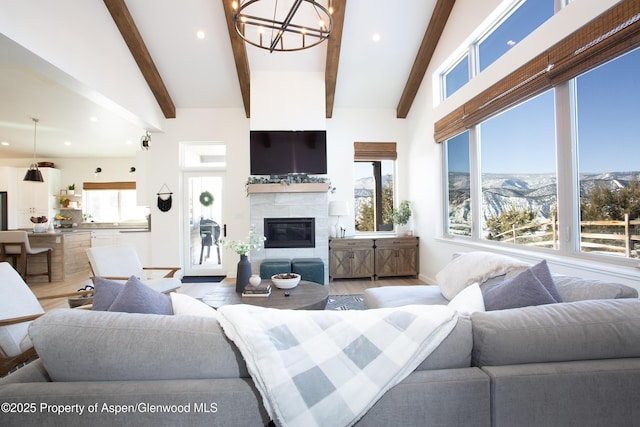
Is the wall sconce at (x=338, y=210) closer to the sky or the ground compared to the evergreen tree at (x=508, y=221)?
closer to the sky

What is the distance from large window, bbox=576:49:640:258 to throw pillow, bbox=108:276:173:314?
307 centimetres

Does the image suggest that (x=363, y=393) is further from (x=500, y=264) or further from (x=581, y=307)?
(x=500, y=264)

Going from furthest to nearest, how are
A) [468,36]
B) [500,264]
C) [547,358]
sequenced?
[468,36]
[500,264]
[547,358]

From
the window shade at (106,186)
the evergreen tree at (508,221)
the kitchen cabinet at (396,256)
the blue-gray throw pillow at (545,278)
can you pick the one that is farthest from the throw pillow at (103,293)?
the window shade at (106,186)

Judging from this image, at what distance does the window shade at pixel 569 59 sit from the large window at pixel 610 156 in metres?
0.15

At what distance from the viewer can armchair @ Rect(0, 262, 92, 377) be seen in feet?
5.30

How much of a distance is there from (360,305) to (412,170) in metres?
2.98

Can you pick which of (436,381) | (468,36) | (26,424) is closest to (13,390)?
(26,424)

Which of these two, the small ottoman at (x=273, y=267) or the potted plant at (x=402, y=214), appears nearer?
the small ottoman at (x=273, y=267)

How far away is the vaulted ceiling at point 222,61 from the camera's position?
4.18 metres

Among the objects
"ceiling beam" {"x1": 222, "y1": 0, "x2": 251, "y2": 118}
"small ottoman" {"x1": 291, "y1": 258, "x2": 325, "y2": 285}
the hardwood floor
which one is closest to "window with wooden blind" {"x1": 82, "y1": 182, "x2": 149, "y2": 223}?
the hardwood floor

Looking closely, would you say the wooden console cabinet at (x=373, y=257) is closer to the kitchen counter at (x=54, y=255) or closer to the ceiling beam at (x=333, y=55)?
the ceiling beam at (x=333, y=55)

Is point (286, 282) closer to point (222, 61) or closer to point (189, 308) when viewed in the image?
point (189, 308)

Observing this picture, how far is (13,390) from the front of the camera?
2.87 ft
